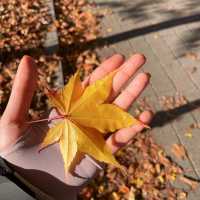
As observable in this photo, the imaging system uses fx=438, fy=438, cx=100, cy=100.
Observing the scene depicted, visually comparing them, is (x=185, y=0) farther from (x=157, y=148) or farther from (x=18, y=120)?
(x=18, y=120)

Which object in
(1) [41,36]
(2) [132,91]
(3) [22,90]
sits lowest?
(1) [41,36]

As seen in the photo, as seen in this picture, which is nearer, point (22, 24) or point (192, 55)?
point (192, 55)

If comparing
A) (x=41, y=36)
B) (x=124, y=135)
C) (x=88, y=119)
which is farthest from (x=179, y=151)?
(x=41, y=36)

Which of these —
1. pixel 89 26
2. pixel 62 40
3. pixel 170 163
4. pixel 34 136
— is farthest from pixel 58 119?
pixel 89 26

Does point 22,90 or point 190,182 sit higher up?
point 22,90

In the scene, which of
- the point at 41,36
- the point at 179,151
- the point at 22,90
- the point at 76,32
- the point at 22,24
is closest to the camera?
the point at 22,90

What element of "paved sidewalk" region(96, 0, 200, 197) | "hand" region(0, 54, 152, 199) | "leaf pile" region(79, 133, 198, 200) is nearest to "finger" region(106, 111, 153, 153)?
"hand" region(0, 54, 152, 199)

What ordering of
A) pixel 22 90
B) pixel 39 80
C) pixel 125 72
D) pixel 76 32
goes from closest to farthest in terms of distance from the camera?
1. pixel 22 90
2. pixel 125 72
3. pixel 39 80
4. pixel 76 32

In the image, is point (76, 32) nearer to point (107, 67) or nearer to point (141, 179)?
point (141, 179)

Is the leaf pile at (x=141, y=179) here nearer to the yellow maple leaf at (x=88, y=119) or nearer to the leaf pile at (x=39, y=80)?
the leaf pile at (x=39, y=80)
